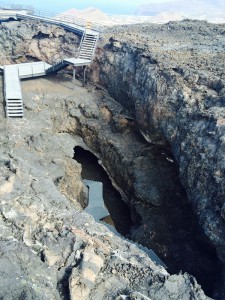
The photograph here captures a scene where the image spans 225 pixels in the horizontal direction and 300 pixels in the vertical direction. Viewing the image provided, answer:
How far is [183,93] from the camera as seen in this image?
Answer: 1630cm

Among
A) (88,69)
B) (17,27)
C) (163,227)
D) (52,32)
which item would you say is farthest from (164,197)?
(17,27)

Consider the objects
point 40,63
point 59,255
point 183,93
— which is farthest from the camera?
point 40,63

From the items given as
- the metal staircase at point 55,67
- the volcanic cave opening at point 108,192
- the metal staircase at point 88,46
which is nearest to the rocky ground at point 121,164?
the volcanic cave opening at point 108,192

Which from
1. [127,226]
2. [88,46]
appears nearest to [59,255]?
[127,226]

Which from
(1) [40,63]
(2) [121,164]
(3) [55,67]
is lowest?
(2) [121,164]

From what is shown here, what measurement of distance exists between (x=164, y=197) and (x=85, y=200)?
14.2 feet

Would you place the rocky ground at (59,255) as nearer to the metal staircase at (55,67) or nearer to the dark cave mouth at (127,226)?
the dark cave mouth at (127,226)

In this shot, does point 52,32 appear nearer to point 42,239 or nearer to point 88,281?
point 42,239

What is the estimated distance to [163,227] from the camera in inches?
606

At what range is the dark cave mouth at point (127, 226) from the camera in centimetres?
1280

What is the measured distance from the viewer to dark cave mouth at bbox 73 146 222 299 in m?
12.8

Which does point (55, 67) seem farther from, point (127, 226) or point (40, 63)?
point (127, 226)

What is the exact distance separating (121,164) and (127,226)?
12.9 ft

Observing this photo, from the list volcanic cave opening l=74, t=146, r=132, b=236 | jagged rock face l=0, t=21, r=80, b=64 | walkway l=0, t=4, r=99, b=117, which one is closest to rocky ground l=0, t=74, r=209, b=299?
volcanic cave opening l=74, t=146, r=132, b=236
